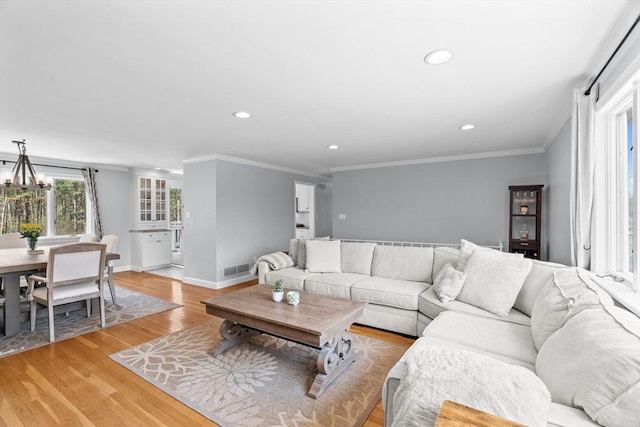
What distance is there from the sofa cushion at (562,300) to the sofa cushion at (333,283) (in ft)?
6.14

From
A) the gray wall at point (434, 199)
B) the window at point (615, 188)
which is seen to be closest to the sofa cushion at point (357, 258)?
the gray wall at point (434, 199)

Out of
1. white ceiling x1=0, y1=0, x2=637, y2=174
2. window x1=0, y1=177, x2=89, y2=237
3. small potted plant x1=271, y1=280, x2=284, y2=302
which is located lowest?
small potted plant x1=271, y1=280, x2=284, y2=302

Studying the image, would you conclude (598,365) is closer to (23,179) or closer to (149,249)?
(23,179)

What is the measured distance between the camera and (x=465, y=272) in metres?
2.77

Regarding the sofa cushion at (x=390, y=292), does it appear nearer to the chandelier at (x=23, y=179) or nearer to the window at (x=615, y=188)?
the window at (x=615, y=188)

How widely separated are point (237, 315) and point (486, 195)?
452 cm

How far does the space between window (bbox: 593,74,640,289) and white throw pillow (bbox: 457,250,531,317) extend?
0.53m

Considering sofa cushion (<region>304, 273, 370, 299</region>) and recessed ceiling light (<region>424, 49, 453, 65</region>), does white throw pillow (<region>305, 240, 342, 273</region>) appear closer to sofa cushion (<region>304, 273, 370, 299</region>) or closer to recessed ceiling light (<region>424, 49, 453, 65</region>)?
sofa cushion (<region>304, 273, 370, 299</region>)

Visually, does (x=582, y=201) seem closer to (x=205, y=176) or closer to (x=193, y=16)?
(x=193, y=16)

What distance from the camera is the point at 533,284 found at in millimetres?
2330

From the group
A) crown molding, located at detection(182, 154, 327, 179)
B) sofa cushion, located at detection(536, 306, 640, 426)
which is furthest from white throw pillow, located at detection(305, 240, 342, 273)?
sofa cushion, located at detection(536, 306, 640, 426)

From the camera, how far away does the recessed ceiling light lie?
1.84m

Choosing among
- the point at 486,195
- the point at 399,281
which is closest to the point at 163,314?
the point at 399,281

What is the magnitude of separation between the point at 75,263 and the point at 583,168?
4.89 m
